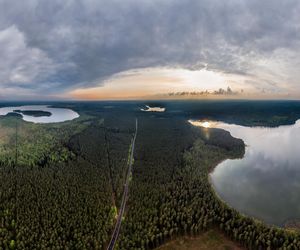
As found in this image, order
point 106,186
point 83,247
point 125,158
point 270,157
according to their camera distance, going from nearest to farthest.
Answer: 1. point 83,247
2. point 106,186
3. point 125,158
4. point 270,157

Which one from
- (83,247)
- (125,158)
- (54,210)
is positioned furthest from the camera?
(125,158)

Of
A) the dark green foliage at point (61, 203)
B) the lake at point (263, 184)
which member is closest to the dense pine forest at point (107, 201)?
the dark green foliage at point (61, 203)

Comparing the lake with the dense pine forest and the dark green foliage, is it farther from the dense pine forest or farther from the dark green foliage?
the dark green foliage

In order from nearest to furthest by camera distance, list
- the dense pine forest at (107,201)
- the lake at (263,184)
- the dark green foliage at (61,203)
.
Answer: the dark green foliage at (61,203)
the dense pine forest at (107,201)
the lake at (263,184)

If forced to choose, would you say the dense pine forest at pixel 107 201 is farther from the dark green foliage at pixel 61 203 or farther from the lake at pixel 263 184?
the lake at pixel 263 184

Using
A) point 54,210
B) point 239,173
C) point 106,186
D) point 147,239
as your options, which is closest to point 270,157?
point 239,173

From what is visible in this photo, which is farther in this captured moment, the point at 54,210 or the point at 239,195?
the point at 239,195

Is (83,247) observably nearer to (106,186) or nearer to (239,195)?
(106,186)
